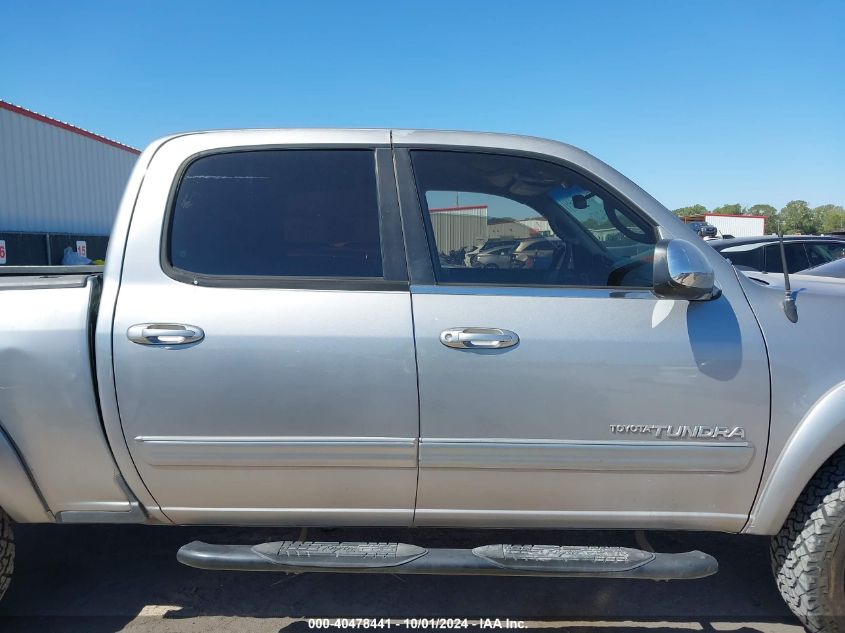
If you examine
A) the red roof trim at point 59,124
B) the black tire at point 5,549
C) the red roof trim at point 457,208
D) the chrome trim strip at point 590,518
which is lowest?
the black tire at point 5,549

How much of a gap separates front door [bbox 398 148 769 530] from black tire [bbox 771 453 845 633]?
0.71ft

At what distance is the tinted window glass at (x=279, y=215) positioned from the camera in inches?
89.6

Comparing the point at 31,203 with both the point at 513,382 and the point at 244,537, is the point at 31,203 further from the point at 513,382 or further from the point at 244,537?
the point at 513,382

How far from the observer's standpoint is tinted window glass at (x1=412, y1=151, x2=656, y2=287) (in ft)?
7.69

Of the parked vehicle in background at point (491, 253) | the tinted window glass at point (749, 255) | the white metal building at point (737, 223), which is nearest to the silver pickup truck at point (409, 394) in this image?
the parked vehicle in background at point (491, 253)

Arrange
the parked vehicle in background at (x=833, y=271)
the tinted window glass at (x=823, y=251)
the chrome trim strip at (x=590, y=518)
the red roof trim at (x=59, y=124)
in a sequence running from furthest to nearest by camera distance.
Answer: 1. the red roof trim at (x=59, y=124)
2. the tinted window glass at (x=823, y=251)
3. the parked vehicle in background at (x=833, y=271)
4. the chrome trim strip at (x=590, y=518)

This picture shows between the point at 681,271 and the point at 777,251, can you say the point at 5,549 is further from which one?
the point at 777,251

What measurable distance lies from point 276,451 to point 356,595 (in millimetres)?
1024

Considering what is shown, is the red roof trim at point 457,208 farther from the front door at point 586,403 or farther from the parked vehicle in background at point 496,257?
the parked vehicle in background at point 496,257

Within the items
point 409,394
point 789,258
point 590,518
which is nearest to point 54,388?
point 409,394

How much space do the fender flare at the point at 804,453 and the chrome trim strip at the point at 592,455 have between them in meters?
0.13

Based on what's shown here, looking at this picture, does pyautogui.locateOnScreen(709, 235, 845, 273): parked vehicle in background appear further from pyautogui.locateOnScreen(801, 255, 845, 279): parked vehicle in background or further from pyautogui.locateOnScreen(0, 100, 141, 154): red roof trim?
pyautogui.locateOnScreen(0, 100, 141, 154): red roof trim

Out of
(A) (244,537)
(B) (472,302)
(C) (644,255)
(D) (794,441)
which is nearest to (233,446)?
(B) (472,302)

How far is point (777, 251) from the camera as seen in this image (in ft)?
26.8
